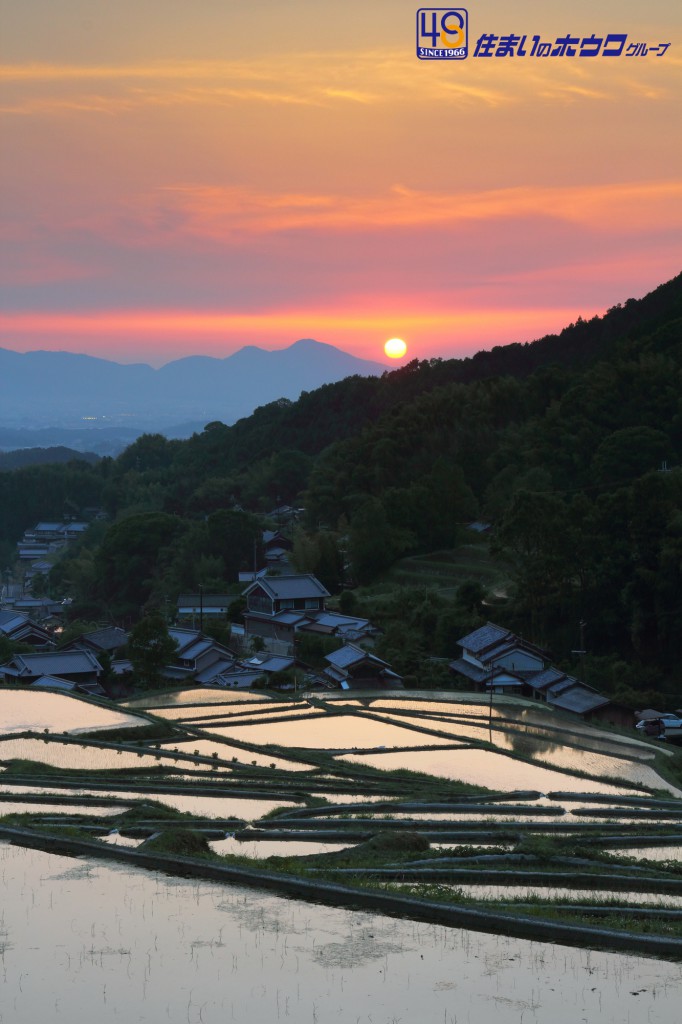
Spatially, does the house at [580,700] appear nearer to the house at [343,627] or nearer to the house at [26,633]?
the house at [343,627]

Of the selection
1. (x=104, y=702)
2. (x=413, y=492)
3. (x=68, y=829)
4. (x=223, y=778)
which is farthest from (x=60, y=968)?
(x=413, y=492)

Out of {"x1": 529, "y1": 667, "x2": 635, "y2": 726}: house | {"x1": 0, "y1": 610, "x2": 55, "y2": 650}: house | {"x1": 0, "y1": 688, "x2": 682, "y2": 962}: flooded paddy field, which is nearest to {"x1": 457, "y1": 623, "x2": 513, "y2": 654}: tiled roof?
{"x1": 529, "y1": 667, "x2": 635, "y2": 726}: house

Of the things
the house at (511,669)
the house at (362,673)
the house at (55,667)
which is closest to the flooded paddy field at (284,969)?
the house at (511,669)

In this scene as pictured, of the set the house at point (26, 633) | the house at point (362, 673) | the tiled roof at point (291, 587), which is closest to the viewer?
the house at point (362, 673)

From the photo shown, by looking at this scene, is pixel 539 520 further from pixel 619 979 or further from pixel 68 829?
pixel 619 979

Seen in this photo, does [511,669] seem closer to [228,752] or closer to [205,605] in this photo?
[228,752]

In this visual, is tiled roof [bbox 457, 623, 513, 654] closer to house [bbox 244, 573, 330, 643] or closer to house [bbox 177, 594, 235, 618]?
house [bbox 244, 573, 330, 643]
